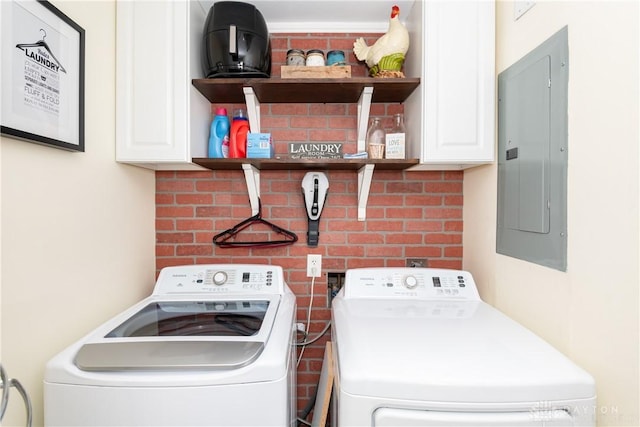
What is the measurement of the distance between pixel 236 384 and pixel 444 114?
1.34 meters

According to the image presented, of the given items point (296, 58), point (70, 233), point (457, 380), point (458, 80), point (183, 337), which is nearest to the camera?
point (457, 380)

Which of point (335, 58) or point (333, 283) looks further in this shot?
point (333, 283)

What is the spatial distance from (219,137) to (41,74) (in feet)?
2.65

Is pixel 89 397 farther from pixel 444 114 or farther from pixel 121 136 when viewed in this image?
pixel 444 114

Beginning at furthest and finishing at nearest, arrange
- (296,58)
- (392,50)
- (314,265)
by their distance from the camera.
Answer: (314,265) < (296,58) < (392,50)

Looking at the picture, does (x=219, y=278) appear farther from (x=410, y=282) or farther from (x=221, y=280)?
(x=410, y=282)

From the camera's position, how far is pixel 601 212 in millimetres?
1083

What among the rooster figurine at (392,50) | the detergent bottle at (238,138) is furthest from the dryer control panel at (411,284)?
the rooster figurine at (392,50)

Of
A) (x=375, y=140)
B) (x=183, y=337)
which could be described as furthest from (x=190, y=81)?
(x=183, y=337)

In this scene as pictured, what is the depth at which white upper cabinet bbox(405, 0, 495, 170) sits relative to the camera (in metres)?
1.66

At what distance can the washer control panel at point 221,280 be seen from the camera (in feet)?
6.00

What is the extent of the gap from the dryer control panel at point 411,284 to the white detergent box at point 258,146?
0.71 meters

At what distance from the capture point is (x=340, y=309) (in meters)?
1.64

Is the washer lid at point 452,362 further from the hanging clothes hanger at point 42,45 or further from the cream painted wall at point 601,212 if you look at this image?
the hanging clothes hanger at point 42,45
